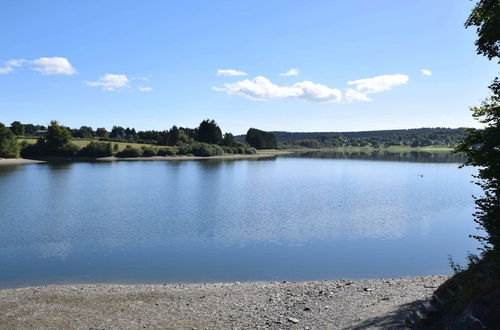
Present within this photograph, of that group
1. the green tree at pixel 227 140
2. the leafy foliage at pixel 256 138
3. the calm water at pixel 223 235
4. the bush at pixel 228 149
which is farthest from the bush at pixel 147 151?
the calm water at pixel 223 235

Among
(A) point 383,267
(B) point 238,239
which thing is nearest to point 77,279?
(B) point 238,239

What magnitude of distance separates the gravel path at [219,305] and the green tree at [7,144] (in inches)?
4072

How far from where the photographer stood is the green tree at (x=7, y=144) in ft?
340

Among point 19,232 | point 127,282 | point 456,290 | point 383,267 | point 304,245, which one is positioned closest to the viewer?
point 456,290

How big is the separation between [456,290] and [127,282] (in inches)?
555

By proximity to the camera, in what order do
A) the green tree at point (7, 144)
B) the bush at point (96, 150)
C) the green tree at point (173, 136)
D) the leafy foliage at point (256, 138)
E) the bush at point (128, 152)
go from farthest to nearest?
1. the leafy foliage at point (256, 138)
2. the green tree at point (173, 136)
3. the bush at point (128, 152)
4. the bush at point (96, 150)
5. the green tree at point (7, 144)

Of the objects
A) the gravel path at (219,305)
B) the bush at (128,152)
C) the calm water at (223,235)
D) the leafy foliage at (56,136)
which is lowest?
the calm water at (223,235)

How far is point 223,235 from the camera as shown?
27.8 m

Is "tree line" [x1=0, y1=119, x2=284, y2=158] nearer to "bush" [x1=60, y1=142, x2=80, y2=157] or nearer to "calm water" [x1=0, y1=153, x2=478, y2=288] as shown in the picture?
"bush" [x1=60, y1=142, x2=80, y2=157]

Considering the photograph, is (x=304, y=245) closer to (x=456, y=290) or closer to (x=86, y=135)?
(x=456, y=290)

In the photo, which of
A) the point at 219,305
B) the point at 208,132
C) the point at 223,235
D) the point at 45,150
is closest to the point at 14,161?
the point at 45,150

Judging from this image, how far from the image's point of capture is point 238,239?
26.5 metres

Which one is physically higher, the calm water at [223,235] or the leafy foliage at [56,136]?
the leafy foliage at [56,136]

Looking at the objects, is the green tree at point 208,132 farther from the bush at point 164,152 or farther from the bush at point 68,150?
the bush at point 68,150
